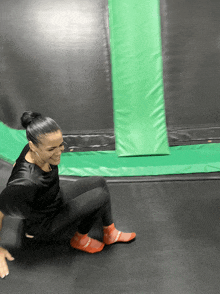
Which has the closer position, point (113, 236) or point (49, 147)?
point (49, 147)

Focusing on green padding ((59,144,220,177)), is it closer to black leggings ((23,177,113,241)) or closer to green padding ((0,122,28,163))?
green padding ((0,122,28,163))

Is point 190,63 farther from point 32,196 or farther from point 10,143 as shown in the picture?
point 32,196

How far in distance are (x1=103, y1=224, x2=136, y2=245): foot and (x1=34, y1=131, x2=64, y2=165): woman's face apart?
51 cm

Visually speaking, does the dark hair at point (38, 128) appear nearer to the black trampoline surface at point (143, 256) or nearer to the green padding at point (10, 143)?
the black trampoline surface at point (143, 256)

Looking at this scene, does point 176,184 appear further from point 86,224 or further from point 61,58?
point 61,58

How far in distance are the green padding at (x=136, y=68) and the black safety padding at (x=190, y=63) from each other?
0.07 meters

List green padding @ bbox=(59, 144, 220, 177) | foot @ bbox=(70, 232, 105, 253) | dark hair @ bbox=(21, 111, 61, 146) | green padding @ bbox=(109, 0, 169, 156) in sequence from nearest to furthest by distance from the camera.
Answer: dark hair @ bbox=(21, 111, 61, 146) → foot @ bbox=(70, 232, 105, 253) → green padding @ bbox=(59, 144, 220, 177) → green padding @ bbox=(109, 0, 169, 156)

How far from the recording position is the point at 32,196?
1.03 metres

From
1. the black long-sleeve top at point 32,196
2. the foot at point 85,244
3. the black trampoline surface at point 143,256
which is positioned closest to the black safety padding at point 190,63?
the black trampoline surface at point 143,256

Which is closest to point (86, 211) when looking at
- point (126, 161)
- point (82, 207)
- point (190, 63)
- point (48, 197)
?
point (82, 207)

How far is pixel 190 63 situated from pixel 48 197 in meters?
1.56

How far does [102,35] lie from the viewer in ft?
6.98

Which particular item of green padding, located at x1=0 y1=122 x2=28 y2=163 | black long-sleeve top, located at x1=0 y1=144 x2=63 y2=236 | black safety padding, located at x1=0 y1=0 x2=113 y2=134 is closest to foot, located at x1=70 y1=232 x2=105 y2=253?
black long-sleeve top, located at x1=0 y1=144 x2=63 y2=236

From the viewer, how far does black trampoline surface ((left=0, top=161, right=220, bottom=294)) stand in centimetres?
117
